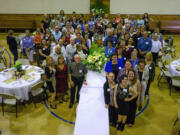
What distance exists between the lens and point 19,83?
17.9 feet

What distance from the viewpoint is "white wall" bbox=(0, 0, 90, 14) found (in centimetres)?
1377

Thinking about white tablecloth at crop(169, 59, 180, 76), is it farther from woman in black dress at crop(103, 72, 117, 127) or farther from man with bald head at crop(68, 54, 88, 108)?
man with bald head at crop(68, 54, 88, 108)

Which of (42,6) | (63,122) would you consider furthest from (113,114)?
(42,6)

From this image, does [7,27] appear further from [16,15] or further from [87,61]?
[87,61]

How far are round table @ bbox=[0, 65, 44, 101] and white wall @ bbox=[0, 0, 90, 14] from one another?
9143 millimetres

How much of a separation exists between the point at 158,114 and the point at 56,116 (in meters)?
3.01

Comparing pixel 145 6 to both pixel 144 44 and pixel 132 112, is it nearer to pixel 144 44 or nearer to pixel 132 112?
pixel 144 44

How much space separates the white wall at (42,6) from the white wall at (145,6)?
7.44 ft

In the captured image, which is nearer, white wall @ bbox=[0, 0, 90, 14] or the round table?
the round table

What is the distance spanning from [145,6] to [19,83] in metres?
11.6

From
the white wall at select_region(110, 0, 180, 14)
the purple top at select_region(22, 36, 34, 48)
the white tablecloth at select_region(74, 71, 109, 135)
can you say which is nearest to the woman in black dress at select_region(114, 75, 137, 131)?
the white tablecloth at select_region(74, 71, 109, 135)

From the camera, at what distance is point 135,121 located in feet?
16.5

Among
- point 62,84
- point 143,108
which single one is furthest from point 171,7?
point 62,84

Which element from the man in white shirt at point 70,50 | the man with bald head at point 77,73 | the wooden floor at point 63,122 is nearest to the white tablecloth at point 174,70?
the wooden floor at point 63,122
